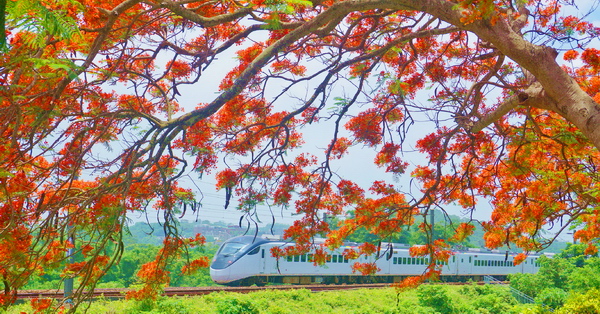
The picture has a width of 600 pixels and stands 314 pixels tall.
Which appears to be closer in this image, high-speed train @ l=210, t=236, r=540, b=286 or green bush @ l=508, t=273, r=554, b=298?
high-speed train @ l=210, t=236, r=540, b=286

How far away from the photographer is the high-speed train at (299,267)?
49.4 feet

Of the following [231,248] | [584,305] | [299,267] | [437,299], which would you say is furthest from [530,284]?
[584,305]

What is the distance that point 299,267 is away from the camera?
648 inches

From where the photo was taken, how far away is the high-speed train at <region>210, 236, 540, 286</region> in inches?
592

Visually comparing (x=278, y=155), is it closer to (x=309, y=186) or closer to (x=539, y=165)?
(x=309, y=186)

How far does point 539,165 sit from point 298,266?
11525 mm

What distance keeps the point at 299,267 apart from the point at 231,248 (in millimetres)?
2538

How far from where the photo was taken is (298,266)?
16406mm

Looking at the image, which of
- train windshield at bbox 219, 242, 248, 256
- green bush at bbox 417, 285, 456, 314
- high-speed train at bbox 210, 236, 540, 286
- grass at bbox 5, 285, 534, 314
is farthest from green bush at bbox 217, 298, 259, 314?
train windshield at bbox 219, 242, 248, 256

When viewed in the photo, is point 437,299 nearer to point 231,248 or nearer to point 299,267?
point 299,267

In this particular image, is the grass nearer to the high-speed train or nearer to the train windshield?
the high-speed train

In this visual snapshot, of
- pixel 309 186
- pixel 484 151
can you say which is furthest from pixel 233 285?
pixel 484 151

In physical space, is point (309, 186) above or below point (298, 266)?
above

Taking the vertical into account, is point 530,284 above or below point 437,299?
above
